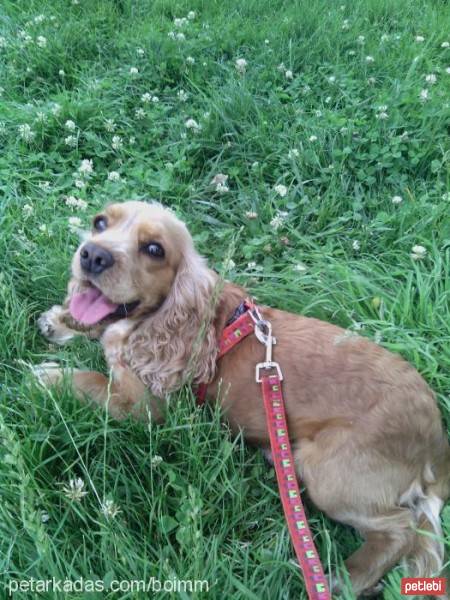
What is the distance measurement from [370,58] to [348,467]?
3.38 metres

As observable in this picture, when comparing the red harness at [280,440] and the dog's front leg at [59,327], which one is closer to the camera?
the red harness at [280,440]

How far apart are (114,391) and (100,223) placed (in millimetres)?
759

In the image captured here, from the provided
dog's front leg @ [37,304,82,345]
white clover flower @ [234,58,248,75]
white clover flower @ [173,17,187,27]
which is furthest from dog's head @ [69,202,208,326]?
white clover flower @ [173,17,187,27]

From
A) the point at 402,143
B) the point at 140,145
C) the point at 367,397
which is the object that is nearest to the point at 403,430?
the point at 367,397

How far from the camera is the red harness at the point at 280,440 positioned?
1763 mm

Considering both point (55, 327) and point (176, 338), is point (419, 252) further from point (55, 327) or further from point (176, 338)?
point (55, 327)

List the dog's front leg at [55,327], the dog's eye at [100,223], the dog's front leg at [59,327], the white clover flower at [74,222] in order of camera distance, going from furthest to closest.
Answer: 1. the white clover flower at [74,222]
2. the dog's front leg at [55,327]
3. the dog's front leg at [59,327]
4. the dog's eye at [100,223]

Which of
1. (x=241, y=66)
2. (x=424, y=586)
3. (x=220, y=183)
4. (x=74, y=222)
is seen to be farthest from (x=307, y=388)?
(x=241, y=66)

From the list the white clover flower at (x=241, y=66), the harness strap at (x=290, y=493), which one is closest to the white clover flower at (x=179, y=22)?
the white clover flower at (x=241, y=66)

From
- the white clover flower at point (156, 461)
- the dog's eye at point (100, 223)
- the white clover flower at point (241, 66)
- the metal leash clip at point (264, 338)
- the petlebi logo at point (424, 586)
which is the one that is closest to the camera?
the petlebi logo at point (424, 586)

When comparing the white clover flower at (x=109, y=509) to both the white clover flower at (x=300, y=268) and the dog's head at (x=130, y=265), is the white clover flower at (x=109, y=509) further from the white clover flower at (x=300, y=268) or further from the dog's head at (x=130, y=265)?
the white clover flower at (x=300, y=268)

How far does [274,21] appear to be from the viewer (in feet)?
15.5

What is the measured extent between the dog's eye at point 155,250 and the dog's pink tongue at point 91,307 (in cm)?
27

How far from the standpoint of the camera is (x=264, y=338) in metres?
2.23
